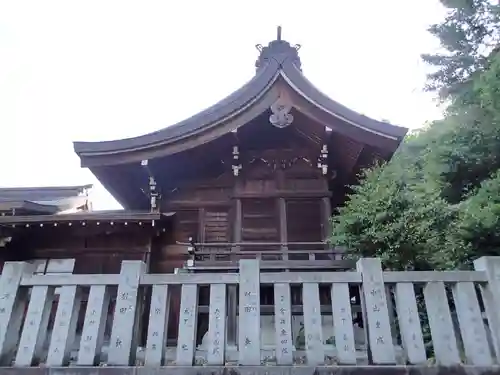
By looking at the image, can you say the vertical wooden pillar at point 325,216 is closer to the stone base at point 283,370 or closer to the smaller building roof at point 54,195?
the stone base at point 283,370

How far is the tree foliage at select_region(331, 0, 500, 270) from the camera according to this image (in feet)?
23.7

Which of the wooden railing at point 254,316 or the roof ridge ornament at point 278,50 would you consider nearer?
the wooden railing at point 254,316

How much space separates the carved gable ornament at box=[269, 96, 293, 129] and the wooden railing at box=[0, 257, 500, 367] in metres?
5.10

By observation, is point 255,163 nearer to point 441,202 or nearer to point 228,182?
point 228,182

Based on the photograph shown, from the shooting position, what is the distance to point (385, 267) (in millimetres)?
7289

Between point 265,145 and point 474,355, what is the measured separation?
6602 mm

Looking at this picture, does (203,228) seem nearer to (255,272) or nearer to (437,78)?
(255,272)

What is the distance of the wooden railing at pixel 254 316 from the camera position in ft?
14.1

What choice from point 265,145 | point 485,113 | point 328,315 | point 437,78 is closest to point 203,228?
point 265,145

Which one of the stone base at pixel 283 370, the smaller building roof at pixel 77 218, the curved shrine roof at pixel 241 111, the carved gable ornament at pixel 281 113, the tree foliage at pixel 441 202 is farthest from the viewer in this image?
the carved gable ornament at pixel 281 113

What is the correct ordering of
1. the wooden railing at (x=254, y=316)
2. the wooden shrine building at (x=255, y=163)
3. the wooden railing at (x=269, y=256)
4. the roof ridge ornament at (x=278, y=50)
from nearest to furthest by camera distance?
the wooden railing at (x=254, y=316) < the wooden railing at (x=269, y=256) < the wooden shrine building at (x=255, y=163) < the roof ridge ornament at (x=278, y=50)

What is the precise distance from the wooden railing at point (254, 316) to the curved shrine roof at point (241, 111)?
4574 mm

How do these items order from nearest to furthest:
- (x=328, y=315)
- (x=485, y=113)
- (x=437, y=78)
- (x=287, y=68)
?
(x=328, y=315) → (x=287, y=68) → (x=485, y=113) → (x=437, y=78)

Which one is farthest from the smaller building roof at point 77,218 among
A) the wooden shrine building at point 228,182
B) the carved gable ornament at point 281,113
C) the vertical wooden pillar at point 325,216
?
the vertical wooden pillar at point 325,216
